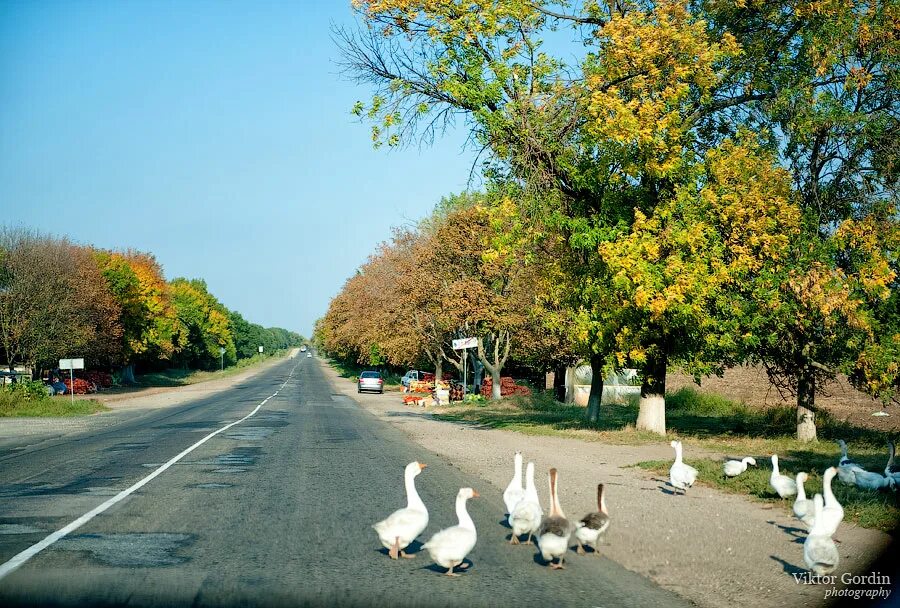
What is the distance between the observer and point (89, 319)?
184 ft

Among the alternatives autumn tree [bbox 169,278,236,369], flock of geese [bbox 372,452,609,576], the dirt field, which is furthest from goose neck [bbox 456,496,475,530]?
autumn tree [bbox 169,278,236,369]

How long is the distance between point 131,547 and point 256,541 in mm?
1231

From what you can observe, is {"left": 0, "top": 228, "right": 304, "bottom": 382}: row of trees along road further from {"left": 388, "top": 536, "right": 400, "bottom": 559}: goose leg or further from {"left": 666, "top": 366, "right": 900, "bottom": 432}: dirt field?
{"left": 388, "top": 536, "right": 400, "bottom": 559}: goose leg

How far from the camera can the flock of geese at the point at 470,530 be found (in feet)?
22.6

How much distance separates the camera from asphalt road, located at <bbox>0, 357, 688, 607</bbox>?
641cm

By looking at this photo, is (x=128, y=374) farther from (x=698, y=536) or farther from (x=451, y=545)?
(x=451, y=545)

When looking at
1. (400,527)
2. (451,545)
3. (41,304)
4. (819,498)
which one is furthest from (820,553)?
(41,304)

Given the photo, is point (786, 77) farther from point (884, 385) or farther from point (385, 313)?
point (385, 313)

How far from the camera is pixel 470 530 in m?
6.97

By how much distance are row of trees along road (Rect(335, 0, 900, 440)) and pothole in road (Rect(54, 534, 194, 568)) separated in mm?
11878

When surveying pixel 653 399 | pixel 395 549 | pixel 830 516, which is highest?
pixel 653 399

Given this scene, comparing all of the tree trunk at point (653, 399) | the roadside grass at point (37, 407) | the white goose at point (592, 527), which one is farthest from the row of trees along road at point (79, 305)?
the white goose at point (592, 527)

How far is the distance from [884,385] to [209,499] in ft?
48.4

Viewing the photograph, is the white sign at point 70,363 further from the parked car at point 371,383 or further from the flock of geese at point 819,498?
the flock of geese at point 819,498
